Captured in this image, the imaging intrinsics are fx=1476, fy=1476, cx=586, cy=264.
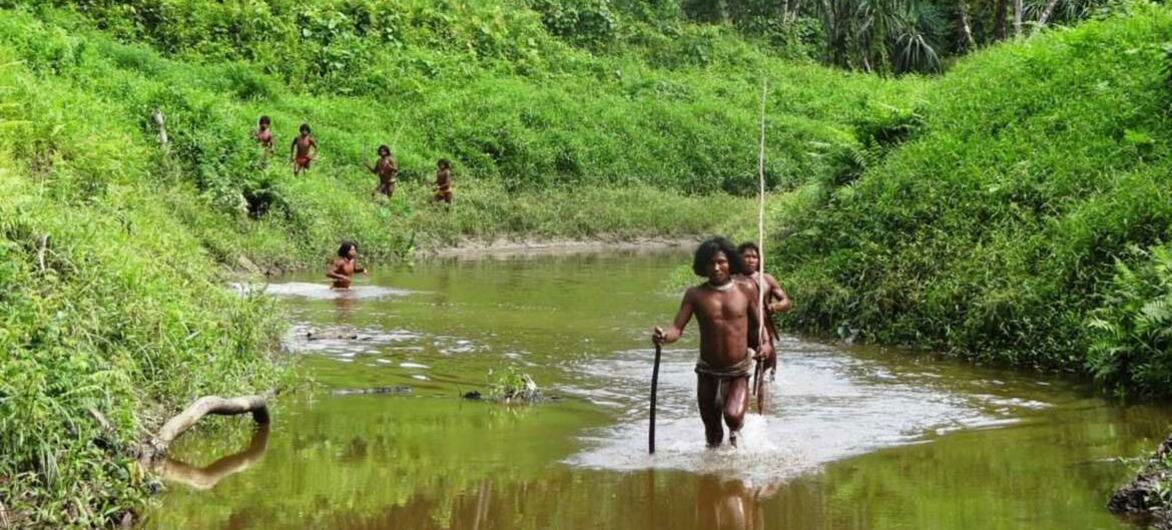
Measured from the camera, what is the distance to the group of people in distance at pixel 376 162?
80.9 ft

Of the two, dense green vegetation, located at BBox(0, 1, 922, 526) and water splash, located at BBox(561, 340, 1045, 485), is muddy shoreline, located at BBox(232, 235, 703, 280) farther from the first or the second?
water splash, located at BBox(561, 340, 1045, 485)

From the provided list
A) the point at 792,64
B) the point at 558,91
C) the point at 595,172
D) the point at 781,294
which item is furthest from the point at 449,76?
the point at 781,294

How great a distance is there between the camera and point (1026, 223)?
15.0 metres

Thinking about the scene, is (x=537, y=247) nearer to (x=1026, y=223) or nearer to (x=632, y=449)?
(x=1026, y=223)

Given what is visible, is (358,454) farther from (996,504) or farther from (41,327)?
(996,504)

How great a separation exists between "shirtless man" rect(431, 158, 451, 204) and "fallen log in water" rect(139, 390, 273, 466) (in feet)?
55.7

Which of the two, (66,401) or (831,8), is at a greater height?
(831,8)

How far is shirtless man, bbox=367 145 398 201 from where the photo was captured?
26.0 m

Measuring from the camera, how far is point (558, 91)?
34906 mm

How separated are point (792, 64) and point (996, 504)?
3863 cm

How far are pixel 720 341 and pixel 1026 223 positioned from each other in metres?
6.73

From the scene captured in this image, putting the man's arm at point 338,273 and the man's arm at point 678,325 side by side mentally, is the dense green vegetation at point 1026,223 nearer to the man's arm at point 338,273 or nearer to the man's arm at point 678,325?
the man's arm at point 678,325

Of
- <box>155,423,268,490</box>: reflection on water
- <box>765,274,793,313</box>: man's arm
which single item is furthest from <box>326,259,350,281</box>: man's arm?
<box>155,423,268,490</box>: reflection on water

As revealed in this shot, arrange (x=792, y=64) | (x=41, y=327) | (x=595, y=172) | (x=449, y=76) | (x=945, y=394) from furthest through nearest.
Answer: (x=792, y=64) < (x=449, y=76) < (x=595, y=172) < (x=945, y=394) < (x=41, y=327)
